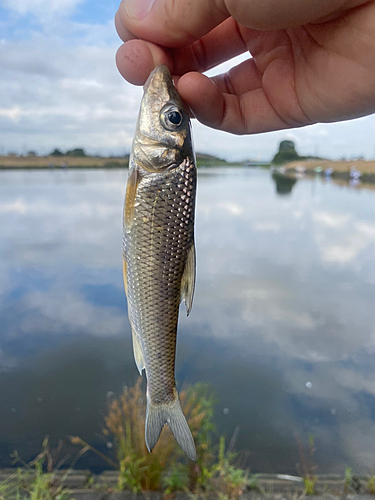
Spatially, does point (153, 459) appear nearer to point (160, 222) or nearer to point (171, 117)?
point (160, 222)

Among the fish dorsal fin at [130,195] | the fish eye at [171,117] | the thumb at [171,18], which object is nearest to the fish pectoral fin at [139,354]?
the fish dorsal fin at [130,195]

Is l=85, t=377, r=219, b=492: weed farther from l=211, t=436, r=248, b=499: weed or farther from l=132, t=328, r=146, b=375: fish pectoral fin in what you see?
l=132, t=328, r=146, b=375: fish pectoral fin

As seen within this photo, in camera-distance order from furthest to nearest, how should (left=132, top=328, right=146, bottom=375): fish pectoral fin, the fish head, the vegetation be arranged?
the vegetation
(left=132, top=328, right=146, bottom=375): fish pectoral fin
the fish head

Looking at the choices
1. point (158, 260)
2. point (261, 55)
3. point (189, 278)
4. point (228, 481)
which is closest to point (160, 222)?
point (158, 260)

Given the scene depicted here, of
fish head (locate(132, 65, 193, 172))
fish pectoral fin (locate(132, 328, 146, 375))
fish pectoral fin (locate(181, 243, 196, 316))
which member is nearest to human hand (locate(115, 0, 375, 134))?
fish head (locate(132, 65, 193, 172))

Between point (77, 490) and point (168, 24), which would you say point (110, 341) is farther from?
point (168, 24)

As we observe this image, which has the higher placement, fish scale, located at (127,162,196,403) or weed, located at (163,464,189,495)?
fish scale, located at (127,162,196,403)
